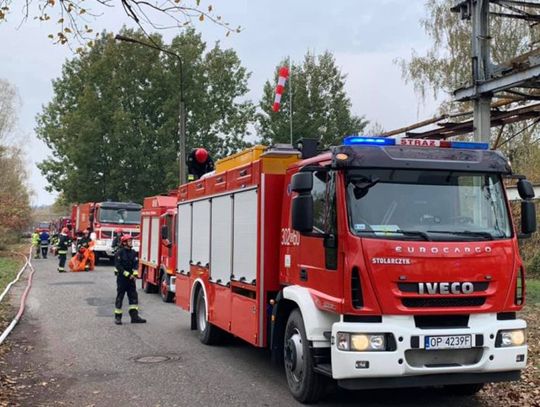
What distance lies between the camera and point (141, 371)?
7.96 m

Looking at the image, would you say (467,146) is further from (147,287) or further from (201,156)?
(147,287)

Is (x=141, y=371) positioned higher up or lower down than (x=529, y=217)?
lower down

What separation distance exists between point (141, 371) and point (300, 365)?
8.26 ft

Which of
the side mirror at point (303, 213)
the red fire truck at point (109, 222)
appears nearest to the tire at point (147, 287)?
the red fire truck at point (109, 222)

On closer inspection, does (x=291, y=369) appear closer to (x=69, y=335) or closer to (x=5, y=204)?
(x=69, y=335)

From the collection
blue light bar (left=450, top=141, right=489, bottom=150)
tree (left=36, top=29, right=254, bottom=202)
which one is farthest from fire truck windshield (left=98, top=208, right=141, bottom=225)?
blue light bar (left=450, top=141, right=489, bottom=150)

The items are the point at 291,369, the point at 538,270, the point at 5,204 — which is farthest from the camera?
the point at 5,204

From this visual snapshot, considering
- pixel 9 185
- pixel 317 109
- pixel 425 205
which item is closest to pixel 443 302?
pixel 425 205

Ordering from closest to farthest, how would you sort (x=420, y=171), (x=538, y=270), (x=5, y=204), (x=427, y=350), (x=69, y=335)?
(x=427, y=350) < (x=420, y=171) < (x=69, y=335) < (x=538, y=270) < (x=5, y=204)

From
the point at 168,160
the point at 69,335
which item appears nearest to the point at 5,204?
the point at 168,160

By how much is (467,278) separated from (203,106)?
1333 inches

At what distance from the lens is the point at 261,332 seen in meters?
7.32

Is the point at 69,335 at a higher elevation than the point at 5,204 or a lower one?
lower

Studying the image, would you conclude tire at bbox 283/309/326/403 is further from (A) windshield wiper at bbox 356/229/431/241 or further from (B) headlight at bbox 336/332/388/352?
(A) windshield wiper at bbox 356/229/431/241
